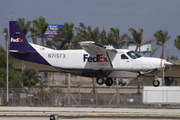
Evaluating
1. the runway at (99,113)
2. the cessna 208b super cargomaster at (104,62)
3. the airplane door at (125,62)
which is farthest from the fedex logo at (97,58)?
the runway at (99,113)

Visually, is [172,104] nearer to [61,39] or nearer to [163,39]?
[163,39]

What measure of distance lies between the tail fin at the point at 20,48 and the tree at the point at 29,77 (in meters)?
26.4

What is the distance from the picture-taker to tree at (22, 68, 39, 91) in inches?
2384

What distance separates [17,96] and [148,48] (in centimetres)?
6180

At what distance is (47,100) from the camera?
148ft

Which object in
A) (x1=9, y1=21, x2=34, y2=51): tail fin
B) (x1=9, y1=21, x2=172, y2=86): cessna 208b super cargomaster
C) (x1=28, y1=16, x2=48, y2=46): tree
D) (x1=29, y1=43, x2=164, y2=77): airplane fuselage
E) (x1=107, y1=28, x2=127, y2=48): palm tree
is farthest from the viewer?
(x1=28, y1=16, x2=48, y2=46): tree

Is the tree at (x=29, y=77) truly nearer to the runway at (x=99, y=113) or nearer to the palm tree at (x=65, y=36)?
the palm tree at (x=65, y=36)

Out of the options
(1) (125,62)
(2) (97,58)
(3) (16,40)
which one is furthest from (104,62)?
(3) (16,40)

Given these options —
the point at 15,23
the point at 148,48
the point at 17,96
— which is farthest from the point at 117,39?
the point at 148,48

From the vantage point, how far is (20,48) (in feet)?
111

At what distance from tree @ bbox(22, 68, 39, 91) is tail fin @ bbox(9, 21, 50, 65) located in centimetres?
2642

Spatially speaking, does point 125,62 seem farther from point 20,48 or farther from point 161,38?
point 161,38

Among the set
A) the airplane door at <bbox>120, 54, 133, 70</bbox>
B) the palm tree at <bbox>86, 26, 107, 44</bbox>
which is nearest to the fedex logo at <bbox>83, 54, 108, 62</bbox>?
the airplane door at <bbox>120, 54, 133, 70</bbox>

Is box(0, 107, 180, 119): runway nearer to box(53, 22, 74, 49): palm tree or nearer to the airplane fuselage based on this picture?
the airplane fuselage
